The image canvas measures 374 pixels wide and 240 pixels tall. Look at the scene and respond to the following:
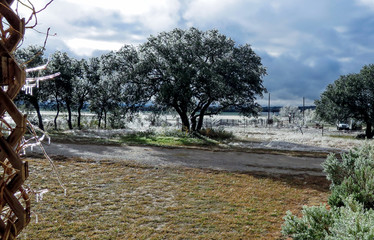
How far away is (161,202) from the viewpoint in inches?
202

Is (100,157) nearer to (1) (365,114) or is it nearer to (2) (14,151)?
(2) (14,151)

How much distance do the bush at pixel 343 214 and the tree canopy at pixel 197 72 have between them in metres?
11.5

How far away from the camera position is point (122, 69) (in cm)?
1873

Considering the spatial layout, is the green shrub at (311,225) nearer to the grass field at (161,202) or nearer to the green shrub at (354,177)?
the green shrub at (354,177)

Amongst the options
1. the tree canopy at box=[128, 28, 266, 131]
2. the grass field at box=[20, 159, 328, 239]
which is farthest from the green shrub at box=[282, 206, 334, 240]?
the tree canopy at box=[128, 28, 266, 131]

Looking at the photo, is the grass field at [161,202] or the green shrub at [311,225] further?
the grass field at [161,202]

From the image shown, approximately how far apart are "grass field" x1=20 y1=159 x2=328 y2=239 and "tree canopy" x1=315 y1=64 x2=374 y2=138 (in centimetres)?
2247

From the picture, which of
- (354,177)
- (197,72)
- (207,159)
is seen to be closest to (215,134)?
(197,72)

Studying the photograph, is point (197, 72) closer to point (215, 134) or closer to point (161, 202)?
point (215, 134)

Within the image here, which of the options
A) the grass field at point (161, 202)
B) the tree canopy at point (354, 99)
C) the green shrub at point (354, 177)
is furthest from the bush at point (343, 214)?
the tree canopy at point (354, 99)

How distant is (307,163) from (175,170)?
16.7ft

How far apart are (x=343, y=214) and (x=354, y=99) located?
28.0 meters

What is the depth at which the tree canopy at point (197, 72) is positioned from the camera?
1630 cm

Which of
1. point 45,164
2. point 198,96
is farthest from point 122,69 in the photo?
point 45,164
